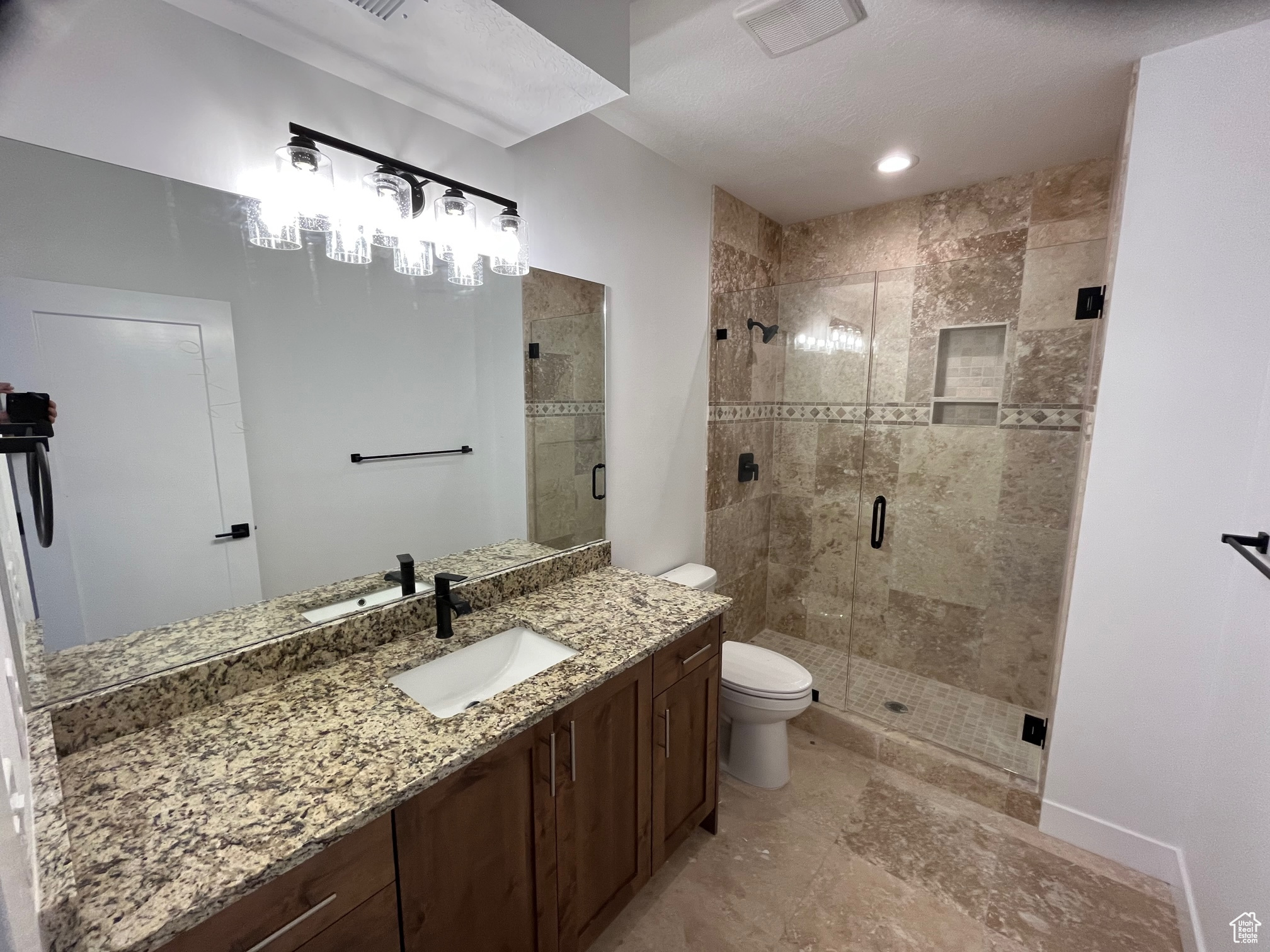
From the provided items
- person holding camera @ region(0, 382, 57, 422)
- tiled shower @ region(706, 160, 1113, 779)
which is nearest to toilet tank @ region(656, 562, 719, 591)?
tiled shower @ region(706, 160, 1113, 779)

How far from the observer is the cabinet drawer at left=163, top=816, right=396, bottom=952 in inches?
28.6

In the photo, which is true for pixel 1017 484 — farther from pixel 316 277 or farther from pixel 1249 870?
pixel 316 277

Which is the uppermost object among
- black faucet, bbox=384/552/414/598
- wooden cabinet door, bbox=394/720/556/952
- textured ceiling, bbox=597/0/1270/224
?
textured ceiling, bbox=597/0/1270/224

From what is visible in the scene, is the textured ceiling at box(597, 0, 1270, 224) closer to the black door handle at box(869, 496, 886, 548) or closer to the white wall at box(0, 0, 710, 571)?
the white wall at box(0, 0, 710, 571)

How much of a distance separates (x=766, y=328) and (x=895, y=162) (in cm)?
94

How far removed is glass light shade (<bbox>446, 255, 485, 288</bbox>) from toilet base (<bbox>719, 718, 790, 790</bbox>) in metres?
1.91

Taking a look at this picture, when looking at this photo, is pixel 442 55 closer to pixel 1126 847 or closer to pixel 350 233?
pixel 350 233

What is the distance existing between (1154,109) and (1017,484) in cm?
146

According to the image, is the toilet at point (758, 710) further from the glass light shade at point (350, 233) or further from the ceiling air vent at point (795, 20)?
the ceiling air vent at point (795, 20)

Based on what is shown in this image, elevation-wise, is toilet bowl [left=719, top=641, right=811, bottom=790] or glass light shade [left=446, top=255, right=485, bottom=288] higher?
glass light shade [left=446, top=255, right=485, bottom=288]

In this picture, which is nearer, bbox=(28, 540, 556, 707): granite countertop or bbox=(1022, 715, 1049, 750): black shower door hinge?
bbox=(28, 540, 556, 707): granite countertop

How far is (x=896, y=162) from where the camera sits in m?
2.18

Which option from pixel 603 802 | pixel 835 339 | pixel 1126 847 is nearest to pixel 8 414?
pixel 603 802

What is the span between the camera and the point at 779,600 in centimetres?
317
